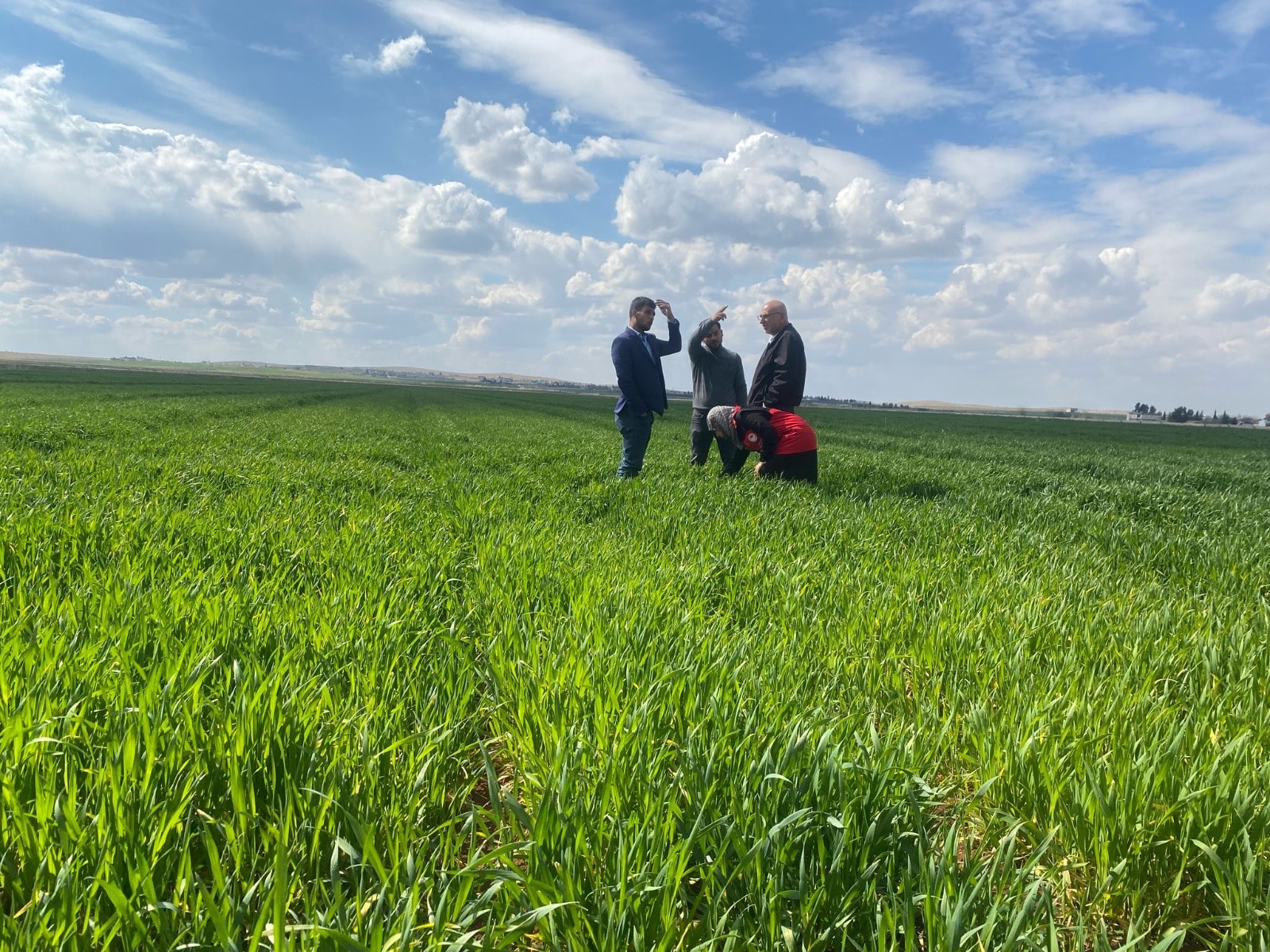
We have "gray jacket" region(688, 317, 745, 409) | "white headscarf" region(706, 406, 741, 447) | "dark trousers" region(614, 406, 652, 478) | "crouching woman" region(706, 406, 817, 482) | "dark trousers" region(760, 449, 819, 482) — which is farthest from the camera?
"gray jacket" region(688, 317, 745, 409)

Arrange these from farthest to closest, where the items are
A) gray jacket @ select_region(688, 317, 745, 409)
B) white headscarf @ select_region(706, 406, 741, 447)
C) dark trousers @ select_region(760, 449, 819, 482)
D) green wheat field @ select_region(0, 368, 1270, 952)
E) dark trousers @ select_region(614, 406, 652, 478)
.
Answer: gray jacket @ select_region(688, 317, 745, 409), dark trousers @ select_region(614, 406, 652, 478), dark trousers @ select_region(760, 449, 819, 482), white headscarf @ select_region(706, 406, 741, 447), green wheat field @ select_region(0, 368, 1270, 952)

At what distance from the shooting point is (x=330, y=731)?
6.29 feet

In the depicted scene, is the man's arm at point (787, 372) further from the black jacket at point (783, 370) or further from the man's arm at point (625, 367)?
the man's arm at point (625, 367)

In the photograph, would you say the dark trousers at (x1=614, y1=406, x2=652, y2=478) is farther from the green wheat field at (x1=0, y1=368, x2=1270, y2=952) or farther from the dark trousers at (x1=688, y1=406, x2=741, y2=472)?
the green wheat field at (x1=0, y1=368, x2=1270, y2=952)

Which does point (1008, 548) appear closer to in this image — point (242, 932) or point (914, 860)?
point (914, 860)

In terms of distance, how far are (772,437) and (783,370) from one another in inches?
31.7

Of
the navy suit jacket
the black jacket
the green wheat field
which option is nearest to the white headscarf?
the black jacket

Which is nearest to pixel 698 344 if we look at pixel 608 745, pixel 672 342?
pixel 672 342

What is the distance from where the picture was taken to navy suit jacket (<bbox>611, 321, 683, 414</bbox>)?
308 inches

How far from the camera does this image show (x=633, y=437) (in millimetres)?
8297

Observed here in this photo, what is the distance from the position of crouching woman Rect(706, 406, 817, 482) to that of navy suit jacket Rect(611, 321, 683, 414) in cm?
75

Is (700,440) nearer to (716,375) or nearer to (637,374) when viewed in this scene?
(716,375)

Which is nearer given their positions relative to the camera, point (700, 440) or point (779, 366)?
point (779, 366)

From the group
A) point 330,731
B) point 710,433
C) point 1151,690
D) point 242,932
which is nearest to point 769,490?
point 710,433
